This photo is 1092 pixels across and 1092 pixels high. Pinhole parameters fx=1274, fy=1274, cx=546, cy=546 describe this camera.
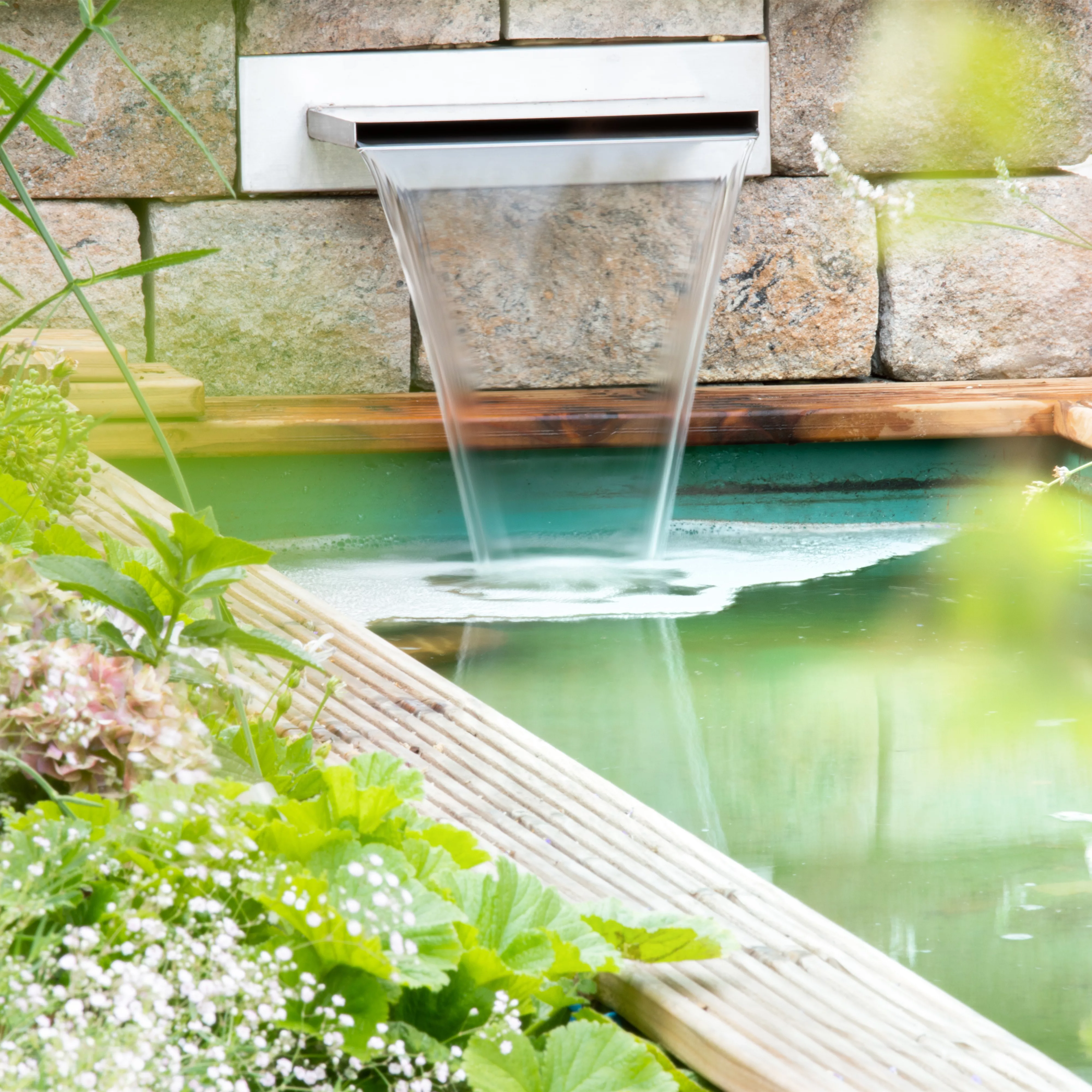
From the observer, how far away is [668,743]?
1.71m

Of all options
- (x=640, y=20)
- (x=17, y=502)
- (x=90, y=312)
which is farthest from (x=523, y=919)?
(x=640, y=20)

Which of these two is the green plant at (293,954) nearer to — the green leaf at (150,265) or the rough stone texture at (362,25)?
the green leaf at (150,265)

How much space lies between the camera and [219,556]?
0.66 metres

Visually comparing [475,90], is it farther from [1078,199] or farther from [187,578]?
[187,578]

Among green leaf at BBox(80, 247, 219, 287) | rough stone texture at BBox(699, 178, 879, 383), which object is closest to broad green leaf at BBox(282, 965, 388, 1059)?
green leaf at BBox(80, 247, 219, 287)

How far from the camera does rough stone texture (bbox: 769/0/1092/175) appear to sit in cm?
323

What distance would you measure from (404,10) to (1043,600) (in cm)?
204

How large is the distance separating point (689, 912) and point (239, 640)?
0.38 meters

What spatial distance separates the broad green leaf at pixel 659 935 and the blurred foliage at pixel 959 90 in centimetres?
286

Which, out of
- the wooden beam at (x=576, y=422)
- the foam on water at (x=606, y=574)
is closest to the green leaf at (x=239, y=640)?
the foam on water at (x=606, y=574)

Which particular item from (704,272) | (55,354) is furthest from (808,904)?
(704,272)

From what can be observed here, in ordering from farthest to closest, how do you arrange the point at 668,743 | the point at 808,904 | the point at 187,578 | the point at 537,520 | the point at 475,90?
the point at 475,90 < the point at 537,520 < the point at 668,743 < the point at 808,904 < the point at 187,578

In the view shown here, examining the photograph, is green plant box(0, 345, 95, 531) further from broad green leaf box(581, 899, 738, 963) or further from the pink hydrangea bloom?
broad green leaf box(581, 899, 738, 963)

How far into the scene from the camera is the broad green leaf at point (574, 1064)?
62cm
